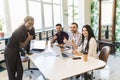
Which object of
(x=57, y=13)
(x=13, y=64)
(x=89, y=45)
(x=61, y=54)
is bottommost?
(x=13, y=64)

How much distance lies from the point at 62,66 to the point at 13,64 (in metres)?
0.92

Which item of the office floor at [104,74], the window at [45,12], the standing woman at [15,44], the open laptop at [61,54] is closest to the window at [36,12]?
the window at [45,12]

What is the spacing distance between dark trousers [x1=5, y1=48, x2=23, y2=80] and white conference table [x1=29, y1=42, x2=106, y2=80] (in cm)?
32

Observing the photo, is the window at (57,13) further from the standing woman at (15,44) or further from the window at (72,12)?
the standing woman at (15,44)

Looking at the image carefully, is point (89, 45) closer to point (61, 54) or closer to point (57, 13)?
point (61, 54)

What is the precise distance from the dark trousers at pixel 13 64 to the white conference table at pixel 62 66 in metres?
0.32

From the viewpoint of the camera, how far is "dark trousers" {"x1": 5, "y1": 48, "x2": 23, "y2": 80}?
2.45 m

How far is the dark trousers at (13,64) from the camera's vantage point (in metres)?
2.45

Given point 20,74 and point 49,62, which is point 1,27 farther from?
point 49,62

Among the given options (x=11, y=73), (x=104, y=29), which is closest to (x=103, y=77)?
→ (x=11, y=73)

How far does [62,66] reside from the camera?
2.08 metres

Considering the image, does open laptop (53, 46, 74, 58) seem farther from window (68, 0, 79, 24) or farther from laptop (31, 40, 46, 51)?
window (68, 0, 79, 24)

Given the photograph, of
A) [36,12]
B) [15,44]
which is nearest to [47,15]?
[36,12]

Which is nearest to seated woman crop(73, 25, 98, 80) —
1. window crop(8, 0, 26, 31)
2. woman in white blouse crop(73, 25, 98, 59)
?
woman in white blouse crop(73, 25, 98, 59)
